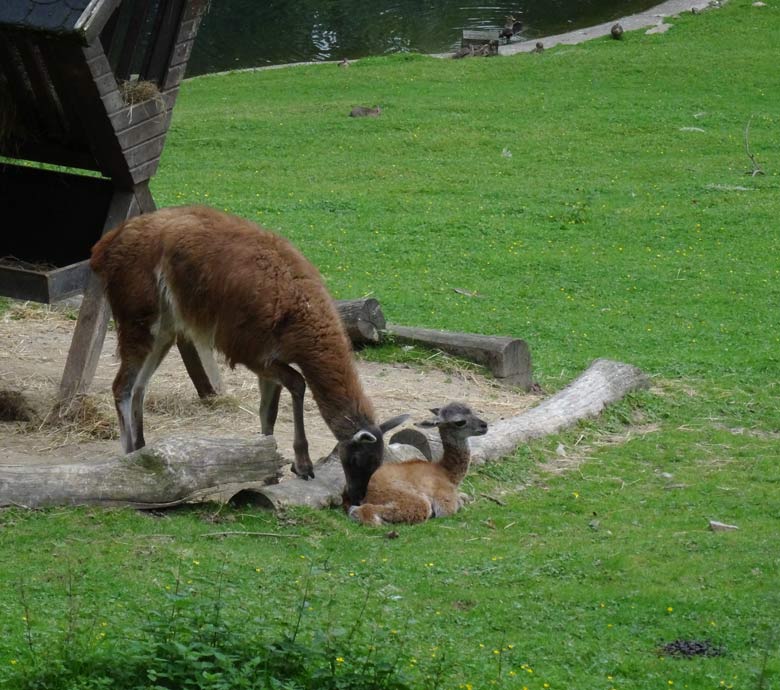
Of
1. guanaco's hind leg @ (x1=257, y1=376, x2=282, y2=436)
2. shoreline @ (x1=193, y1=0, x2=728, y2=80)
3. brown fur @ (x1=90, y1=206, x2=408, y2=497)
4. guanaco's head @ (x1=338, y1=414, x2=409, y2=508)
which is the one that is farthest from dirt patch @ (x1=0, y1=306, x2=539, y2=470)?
shoreline @ (x1=193, y1=0, x2=728, y2=80)

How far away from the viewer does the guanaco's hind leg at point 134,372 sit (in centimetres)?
813

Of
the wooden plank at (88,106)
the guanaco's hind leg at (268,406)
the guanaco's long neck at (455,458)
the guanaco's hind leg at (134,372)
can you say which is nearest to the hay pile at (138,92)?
the wooden plank at (88,106)

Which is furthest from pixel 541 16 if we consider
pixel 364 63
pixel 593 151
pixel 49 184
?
pixel 49 184

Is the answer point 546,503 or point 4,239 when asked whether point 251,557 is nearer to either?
point 546,503

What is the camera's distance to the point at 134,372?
8203 millimetres

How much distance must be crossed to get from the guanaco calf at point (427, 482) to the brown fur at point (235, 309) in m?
0.15

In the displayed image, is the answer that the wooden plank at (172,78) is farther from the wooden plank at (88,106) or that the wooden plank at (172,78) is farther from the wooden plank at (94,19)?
the wooden plank at (94,19)

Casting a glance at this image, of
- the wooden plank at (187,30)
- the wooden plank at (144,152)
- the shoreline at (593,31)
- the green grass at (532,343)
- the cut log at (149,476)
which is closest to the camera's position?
the green grass at (532,343)

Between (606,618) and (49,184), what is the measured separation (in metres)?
6.15

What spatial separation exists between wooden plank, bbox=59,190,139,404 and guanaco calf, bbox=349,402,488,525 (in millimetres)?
2722

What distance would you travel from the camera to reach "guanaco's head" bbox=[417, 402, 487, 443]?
24.5 feet

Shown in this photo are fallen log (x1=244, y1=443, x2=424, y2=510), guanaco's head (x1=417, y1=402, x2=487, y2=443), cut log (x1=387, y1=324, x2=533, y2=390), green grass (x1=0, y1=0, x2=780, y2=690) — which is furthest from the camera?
cut log (x1=387, y1=324, x2=533, y2=390)

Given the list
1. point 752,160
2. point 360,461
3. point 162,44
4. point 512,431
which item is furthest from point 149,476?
point 752,160

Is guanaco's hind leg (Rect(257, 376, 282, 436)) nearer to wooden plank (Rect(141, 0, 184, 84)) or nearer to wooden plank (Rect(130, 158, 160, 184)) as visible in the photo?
wooden plank (Rect(130, 158, 160, 184))
